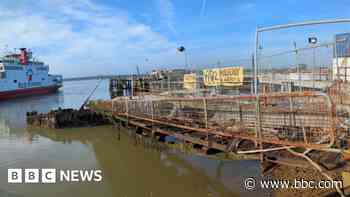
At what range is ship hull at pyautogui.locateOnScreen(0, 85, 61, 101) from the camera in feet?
135

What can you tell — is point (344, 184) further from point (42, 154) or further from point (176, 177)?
point (42, 154)

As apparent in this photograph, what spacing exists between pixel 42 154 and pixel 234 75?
7541mm

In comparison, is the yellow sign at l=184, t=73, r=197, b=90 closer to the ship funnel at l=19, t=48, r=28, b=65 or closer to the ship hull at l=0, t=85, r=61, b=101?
→ the ship hull at l=0, t=85, r=61, b=101

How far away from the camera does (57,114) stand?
53.4 feet

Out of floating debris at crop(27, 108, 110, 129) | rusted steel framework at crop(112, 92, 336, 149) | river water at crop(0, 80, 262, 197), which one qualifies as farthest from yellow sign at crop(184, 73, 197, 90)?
floating debris at crop(27, 108, 110, 129)

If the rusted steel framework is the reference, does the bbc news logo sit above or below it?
below

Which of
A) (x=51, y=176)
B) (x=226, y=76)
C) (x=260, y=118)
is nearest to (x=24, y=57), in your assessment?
(x=51, y=176)

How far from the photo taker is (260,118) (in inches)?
201

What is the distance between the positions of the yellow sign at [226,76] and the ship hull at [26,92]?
39923 mm

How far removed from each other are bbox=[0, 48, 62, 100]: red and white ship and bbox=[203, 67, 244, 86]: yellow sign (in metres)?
39.9

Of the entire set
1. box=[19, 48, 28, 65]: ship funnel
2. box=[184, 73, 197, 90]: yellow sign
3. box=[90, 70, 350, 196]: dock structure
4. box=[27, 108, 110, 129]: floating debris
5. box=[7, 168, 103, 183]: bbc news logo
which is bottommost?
box=[7, 168, 103, 183]: bbc news logo

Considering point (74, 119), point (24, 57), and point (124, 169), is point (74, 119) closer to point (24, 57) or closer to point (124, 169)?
point (124, 169)

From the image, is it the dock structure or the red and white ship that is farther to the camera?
the red and white ship

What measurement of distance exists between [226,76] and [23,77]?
4533cm
